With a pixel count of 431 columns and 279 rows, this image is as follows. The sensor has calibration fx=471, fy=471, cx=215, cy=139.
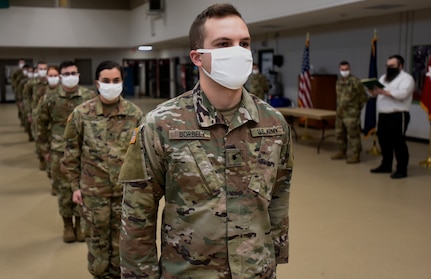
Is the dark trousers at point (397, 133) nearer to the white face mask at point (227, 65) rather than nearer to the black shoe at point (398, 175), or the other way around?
the black shoe at point (398, 175)

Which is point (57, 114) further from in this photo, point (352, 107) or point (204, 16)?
point (352, 107)

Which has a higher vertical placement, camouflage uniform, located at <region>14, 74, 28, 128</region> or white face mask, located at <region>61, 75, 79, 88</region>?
white face mask, located at <region>61, 75, 79, 88</region>

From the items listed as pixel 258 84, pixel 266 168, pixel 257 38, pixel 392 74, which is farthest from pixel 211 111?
pixel 257 38

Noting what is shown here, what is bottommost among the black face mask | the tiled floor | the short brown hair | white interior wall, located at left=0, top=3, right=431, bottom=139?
the tiled floor

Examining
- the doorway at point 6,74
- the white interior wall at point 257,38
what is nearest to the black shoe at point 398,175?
the white interior wall at point 257,38

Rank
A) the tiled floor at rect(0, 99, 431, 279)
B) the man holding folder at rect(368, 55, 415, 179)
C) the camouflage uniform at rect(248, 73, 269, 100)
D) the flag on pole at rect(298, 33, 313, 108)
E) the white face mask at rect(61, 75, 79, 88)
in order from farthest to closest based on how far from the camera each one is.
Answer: the camouflage uniform at rect(248, 73, 269, 100) < the flag on pole at rect(298, 33, 313, 108) < the man holding folder at rect(368, 55, 415, 179) < the white face mask at rect(61, 75, 79, 88) < the tiled floor at rect(0, 99, 431, 279)

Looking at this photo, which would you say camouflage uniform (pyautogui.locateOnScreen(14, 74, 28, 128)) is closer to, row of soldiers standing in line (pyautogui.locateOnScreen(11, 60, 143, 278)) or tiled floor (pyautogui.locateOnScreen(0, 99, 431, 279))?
tiled floor (pyautogui.locateOnScreen(0, 99, 431, 279))

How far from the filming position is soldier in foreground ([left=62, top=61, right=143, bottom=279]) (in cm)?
302

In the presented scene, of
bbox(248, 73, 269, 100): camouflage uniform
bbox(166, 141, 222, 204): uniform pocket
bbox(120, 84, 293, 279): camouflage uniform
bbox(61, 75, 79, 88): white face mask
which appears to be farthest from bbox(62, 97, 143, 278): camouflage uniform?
bbox(248, 73, 269, 100): camouflage uniform

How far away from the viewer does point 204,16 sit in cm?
149

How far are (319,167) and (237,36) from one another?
622 centimetres

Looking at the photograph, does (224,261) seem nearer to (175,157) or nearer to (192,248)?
(192,248)

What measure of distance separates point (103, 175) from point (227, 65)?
1777 mm

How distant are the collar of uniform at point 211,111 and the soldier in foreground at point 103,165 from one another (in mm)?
1574
